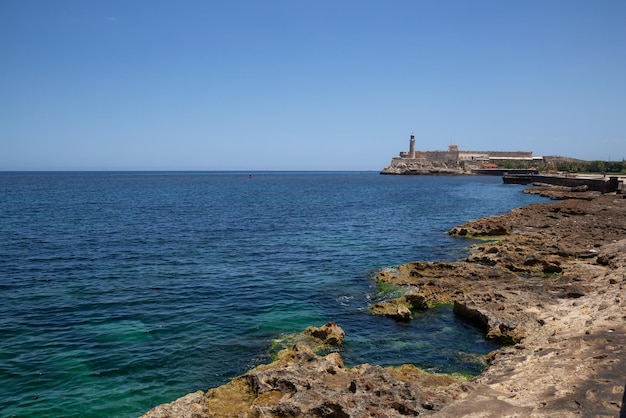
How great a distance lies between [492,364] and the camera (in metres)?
12.7

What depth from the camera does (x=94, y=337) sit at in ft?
52.8

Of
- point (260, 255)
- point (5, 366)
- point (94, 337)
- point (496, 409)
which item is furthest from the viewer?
point (260, 255)

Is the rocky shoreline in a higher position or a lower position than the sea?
higher

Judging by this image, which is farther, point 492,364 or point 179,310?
point 179,310

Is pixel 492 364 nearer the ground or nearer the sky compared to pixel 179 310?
nearer the sky

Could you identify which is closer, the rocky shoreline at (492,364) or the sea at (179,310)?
the rocky shoreline at (492,364)

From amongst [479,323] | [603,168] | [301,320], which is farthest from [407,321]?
[603,168]

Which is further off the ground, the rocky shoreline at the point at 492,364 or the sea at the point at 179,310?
the rocky shoreline at the point at 492,364

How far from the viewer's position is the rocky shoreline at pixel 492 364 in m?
9.38

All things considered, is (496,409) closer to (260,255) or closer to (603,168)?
(260,255)

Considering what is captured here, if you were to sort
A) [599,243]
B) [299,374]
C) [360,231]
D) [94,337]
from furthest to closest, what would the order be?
[360,231], [599,243], [94,337], [299,374]

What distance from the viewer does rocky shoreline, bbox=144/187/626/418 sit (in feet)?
30.8

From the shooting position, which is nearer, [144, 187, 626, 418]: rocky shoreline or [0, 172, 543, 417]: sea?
[144, 187, 626, 418]: rocky shoreline

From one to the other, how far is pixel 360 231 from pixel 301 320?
24996mm
